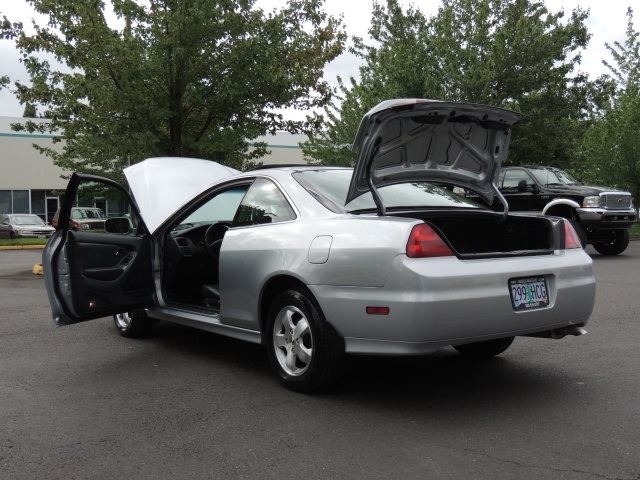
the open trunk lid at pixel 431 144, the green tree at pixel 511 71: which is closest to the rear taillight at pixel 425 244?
the open trunk lid at pixel 431 144

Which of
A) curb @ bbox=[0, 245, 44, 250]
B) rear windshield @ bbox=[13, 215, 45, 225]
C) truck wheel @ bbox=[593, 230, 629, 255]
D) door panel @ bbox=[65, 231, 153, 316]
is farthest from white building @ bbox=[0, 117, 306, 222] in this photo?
door panel @ bbox=[65, 231, 153, 316]

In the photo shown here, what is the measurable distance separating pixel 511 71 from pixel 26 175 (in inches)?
1081

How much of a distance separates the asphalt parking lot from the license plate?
0.59 meters

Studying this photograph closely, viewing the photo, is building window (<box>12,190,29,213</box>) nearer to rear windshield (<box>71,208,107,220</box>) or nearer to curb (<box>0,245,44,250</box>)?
rear windshield (<box>71,208,107,220</box>)

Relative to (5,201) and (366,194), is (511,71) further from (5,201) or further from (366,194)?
(5,201)

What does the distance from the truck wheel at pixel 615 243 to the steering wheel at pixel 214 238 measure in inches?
439

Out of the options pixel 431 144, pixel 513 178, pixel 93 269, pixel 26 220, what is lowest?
pixel 26 220

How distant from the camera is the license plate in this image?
4.20 m

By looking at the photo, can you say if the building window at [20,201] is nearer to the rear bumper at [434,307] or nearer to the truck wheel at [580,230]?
the truck wheel at [580,230]

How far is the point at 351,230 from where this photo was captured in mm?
4230

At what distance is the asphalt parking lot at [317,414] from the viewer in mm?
3295

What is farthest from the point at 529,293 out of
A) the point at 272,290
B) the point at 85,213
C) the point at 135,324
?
the point at 85,213

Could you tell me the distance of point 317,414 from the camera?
13.4 ft

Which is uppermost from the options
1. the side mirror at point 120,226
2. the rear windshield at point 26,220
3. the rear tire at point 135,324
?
the side mirror at point 120,226
